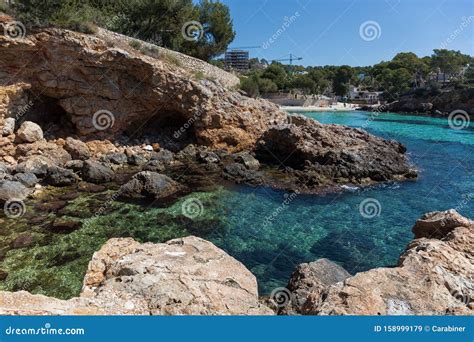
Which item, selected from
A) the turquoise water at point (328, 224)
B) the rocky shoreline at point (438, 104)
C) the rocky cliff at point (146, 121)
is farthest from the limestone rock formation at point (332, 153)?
the rocky shoreline at point (438, 104)

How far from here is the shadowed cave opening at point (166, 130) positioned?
26.1 m

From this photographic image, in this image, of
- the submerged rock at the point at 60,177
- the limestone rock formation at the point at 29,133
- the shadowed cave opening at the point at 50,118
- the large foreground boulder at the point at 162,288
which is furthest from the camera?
the shadowed cave opening at the point at 50,118

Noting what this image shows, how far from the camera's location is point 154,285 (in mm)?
5305

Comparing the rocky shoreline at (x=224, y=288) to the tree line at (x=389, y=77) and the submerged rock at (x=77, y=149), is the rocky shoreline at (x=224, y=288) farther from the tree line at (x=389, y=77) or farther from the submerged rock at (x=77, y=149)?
the tree line at (x=389, y=77)

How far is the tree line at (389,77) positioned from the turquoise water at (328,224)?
6010cm

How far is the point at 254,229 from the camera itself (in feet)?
44.5

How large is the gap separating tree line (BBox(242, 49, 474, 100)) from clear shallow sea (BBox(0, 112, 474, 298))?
200ft

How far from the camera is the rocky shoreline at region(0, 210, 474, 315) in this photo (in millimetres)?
4793

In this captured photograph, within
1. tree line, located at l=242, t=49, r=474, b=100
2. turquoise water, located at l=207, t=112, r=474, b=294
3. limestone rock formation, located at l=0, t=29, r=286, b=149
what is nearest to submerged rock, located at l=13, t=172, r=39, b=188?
limestone rock formation, located at l=0, t=29, r=286, b=149

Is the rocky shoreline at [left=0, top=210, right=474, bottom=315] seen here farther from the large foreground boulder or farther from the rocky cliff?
the rocky cliff

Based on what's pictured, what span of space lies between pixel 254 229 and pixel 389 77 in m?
88.0

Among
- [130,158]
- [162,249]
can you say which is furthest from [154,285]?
[130,158]

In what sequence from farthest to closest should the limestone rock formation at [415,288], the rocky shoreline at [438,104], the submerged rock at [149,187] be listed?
1. the rocky shoreline at [438,104]
2. the submerged rock at [149,187]
3. the limestone rock formation at [415,288]

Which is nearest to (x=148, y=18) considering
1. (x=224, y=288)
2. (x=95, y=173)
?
(x=95, y=173)
